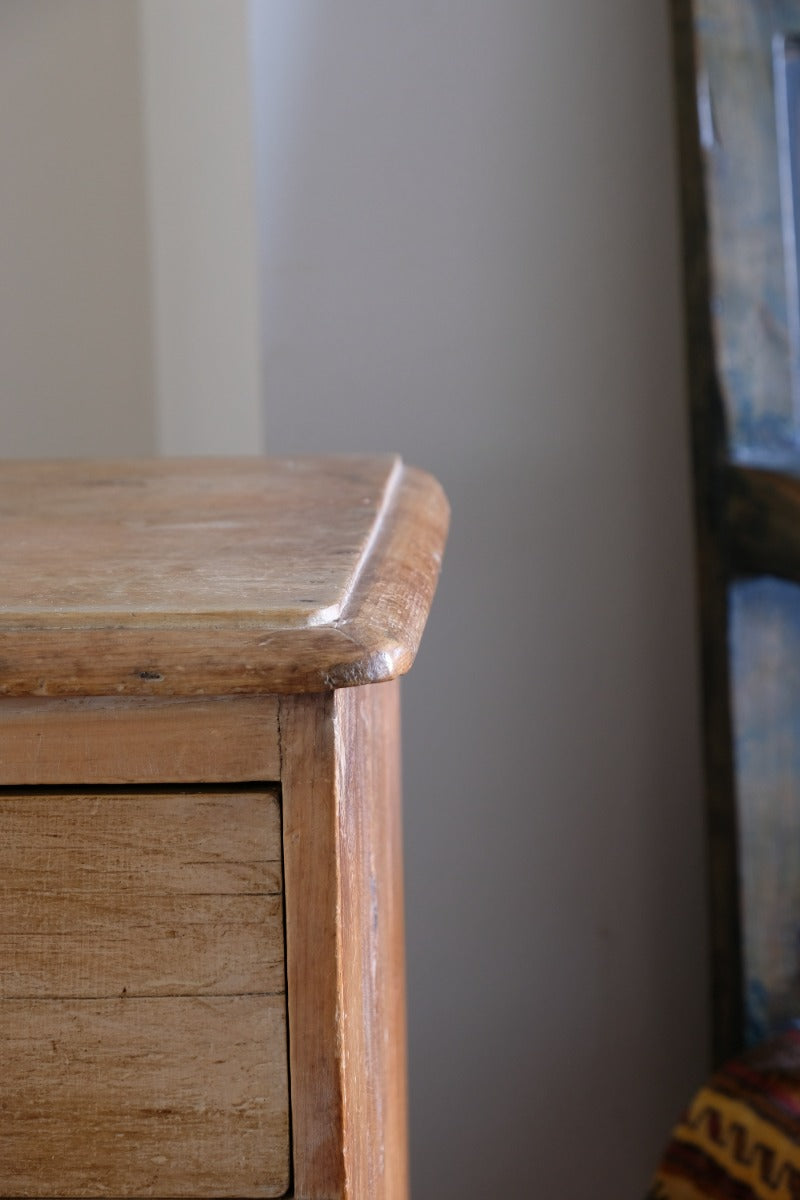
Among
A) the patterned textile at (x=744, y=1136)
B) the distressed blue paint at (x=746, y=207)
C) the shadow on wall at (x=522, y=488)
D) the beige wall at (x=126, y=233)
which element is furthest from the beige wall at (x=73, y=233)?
the patterned textile at (x=744, y=1136)

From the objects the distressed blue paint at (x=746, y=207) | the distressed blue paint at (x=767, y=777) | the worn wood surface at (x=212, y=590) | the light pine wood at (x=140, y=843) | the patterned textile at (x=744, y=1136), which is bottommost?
the patterned textile at (x=744, y=1136)

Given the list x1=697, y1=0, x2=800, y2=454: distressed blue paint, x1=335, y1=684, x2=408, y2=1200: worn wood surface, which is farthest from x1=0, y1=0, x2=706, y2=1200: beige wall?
x1=335, y1=684, x2=408, y2=1200: worn wood surface

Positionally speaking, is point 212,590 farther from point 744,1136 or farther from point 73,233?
point 73,233

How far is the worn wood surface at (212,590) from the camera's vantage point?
0.36 meters

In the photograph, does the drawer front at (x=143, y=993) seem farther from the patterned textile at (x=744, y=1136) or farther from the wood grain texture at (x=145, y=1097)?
the patterned textile at (x=744, y=1136)

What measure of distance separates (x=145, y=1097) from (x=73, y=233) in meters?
0.85

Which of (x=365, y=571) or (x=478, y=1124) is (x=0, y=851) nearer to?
(x=365, y=571)

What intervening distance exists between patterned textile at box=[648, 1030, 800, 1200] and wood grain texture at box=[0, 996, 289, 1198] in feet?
1.60

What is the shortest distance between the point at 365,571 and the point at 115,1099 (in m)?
0.19

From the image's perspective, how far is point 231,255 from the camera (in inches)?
41.3

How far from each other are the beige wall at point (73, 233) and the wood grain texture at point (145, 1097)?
2.45 feet

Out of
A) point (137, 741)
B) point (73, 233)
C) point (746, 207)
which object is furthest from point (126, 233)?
point (137, 741)

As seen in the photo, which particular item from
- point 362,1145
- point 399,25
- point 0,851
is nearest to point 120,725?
point 0,851

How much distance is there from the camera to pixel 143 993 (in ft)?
1.32
